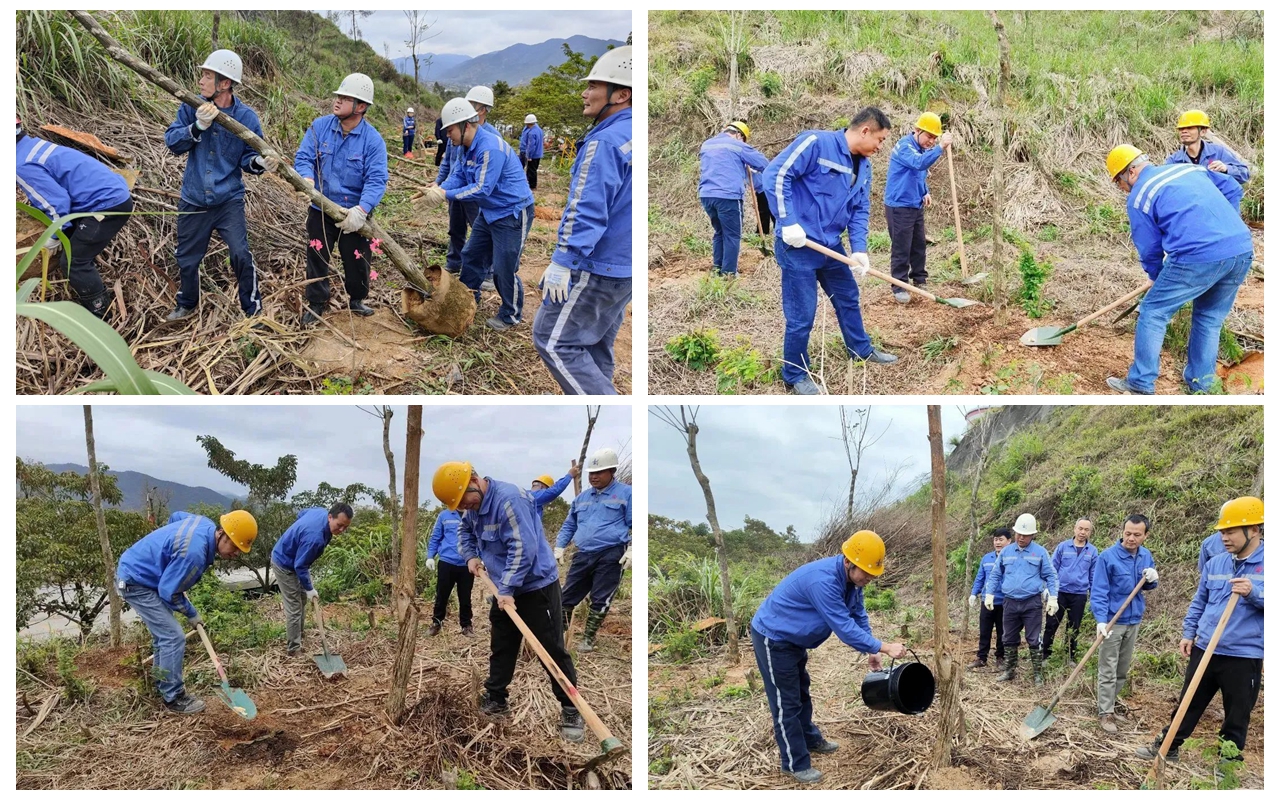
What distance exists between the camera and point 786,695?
395cm

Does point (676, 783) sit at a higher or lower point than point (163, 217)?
lower

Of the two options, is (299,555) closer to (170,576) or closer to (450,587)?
(170,576)

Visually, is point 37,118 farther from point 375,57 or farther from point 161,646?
point 375,57

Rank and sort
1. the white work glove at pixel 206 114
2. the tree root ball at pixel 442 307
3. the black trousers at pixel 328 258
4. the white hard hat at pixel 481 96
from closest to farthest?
the white work glove at pixel 206 114, the black trousers at pixel 328 258, the tree root ball at pixel 442 307, the white hard hat at pixel 481 96

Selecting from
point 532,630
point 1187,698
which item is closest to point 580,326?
point 532,630

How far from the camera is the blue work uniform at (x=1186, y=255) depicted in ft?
13.6

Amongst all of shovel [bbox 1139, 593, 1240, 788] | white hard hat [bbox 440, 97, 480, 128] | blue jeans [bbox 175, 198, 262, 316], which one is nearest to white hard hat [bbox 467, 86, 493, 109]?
white hard hat [bbox 440, 97, 480, 128]

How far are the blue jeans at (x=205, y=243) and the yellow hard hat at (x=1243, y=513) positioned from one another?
5.32 metres

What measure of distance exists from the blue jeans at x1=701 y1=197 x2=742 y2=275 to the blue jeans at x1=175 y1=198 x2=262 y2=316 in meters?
3.21

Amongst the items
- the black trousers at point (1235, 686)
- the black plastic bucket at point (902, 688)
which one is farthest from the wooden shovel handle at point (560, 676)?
the black trousers at point (1235, 686)

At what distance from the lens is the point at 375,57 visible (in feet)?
41.2

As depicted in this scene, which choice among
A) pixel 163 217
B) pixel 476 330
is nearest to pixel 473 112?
pixel 476 330

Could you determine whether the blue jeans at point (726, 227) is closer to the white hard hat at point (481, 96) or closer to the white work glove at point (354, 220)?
the white hard hat at point (481, 96)

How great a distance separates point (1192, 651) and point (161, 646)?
208 inches
